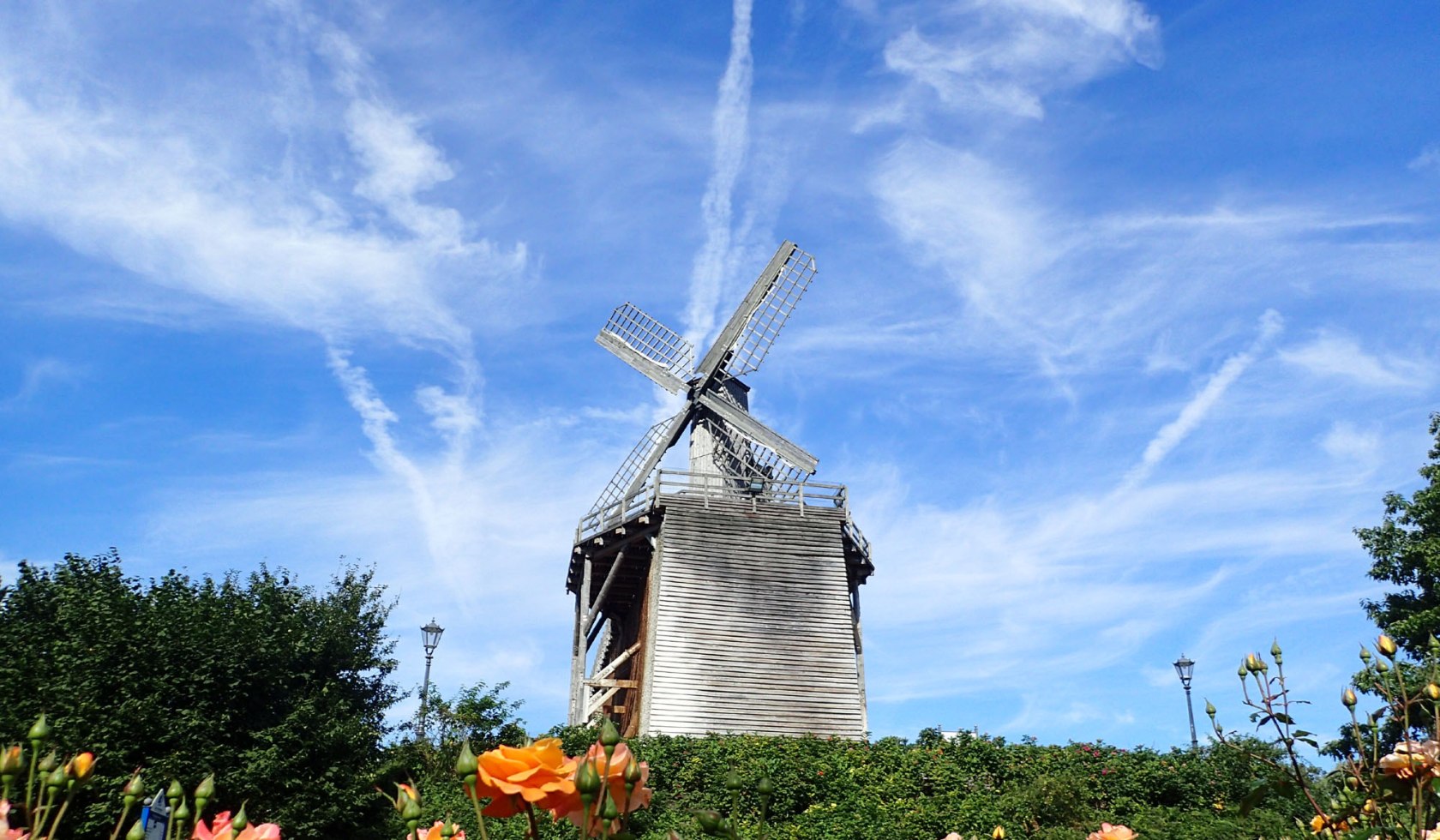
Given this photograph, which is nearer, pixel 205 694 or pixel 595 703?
pixel 205 694

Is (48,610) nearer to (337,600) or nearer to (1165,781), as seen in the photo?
(337,600)

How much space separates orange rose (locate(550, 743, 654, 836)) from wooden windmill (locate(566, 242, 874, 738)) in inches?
764

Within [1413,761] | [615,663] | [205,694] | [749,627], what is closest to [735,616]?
[749,627]

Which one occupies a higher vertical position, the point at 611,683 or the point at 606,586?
the point at 606,586

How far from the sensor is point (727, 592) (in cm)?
2242

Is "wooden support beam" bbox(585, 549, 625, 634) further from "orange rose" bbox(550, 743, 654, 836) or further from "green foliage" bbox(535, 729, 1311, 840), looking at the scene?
"orange rose" bbox(550, 743, 654, 836)

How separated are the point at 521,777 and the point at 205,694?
55.6ft

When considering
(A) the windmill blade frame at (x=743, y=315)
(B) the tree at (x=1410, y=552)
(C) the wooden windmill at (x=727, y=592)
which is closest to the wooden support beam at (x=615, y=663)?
(C) the wooden windmill at (x=727, y=592)

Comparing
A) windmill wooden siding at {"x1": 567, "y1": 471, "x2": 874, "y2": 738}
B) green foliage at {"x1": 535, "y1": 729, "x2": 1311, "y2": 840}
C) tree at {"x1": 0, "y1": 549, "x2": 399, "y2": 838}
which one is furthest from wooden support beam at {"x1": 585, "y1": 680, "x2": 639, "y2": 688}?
tree at {"x1": 0, "y1": 549, "x2": 399, "y2": 838}

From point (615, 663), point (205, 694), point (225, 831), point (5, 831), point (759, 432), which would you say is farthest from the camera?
point (759, 432)

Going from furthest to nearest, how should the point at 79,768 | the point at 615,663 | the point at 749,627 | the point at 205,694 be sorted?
the point at 615,663
the point at 749,627
the point at 205,694
the point at 79,768

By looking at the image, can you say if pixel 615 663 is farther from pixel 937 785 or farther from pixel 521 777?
pixel 521 777

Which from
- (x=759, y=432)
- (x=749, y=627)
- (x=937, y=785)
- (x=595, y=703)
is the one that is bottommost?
(x=937, y=785)

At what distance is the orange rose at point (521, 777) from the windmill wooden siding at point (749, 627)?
19.5m
